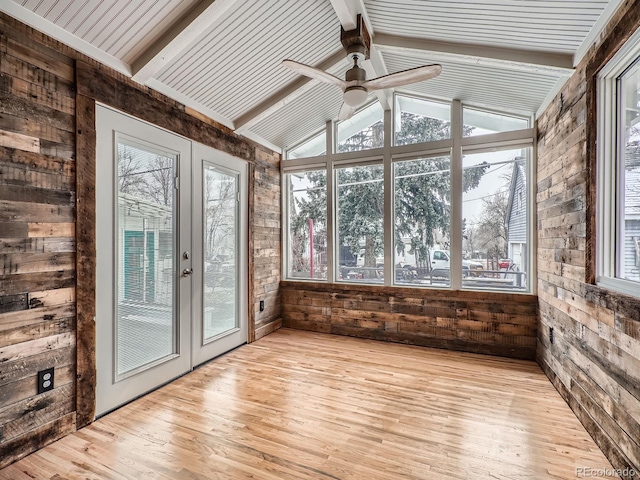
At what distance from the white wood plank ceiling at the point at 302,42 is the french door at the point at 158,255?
508 millimetres

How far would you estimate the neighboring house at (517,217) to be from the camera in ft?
11.7

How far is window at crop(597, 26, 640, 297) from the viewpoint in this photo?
1892 millimetres

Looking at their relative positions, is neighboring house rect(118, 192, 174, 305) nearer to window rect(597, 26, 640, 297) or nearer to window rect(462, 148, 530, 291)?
window rect(462, 148, 530, 291)

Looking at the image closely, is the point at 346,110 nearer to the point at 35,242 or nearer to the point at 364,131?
the point at 364,131

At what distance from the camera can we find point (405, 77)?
235 centimetres

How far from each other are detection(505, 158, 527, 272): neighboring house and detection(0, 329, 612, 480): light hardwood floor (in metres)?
1.15

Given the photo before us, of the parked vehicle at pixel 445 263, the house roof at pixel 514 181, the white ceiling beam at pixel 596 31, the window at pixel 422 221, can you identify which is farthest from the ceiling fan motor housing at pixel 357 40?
the parked vehicle at pixel 445 263

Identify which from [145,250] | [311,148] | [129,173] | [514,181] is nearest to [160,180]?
[129,173]

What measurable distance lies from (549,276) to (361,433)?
7.35 ft

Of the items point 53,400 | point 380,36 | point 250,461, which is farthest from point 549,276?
point 53,400

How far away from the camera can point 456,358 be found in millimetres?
3566

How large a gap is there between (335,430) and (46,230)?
2296 mm

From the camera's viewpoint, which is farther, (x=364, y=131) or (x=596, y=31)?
(x=364, y=131)

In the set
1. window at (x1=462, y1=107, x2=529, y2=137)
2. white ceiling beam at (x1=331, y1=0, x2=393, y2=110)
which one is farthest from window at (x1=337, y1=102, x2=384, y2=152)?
window at (x1=462, y1=107, x2=529, y2=137)
